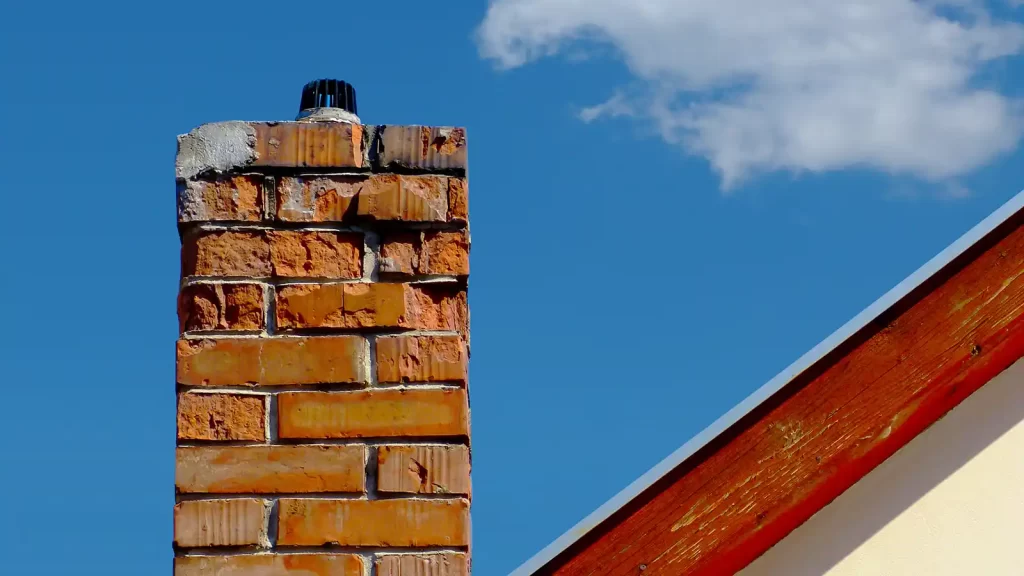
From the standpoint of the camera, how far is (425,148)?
2.03 metres

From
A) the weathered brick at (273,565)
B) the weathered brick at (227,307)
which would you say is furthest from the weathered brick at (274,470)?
the weathered brick at (227,307)

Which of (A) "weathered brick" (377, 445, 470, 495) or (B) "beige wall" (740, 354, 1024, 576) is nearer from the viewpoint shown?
(A) "weathered brick" (377, 445, 470, 495)

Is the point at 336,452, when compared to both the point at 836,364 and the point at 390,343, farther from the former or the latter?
the point at 836,364

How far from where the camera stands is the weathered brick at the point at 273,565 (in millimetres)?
1880

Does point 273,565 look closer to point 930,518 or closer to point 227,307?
point 227,307

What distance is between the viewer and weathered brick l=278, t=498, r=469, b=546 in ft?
6.20

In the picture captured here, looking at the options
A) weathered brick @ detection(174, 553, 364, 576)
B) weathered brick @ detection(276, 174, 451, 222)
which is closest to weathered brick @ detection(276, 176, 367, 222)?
weathered brick @ detection(276, 174, 451, 222)

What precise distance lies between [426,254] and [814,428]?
32.9 inches

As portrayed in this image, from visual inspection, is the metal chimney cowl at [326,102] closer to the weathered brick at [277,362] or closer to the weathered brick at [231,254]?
the weathered brick at [231,254]

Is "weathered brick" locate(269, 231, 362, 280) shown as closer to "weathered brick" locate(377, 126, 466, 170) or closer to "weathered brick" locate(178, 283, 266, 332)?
"weathered brick" locate(178, 283, 266, 332)

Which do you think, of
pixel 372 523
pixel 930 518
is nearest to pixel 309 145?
pixel 372 523

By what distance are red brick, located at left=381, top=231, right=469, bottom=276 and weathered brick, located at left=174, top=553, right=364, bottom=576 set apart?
52 cm

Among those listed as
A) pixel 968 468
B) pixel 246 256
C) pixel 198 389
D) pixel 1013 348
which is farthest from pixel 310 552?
pixel 1013 348

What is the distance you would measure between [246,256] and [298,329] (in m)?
0.17
